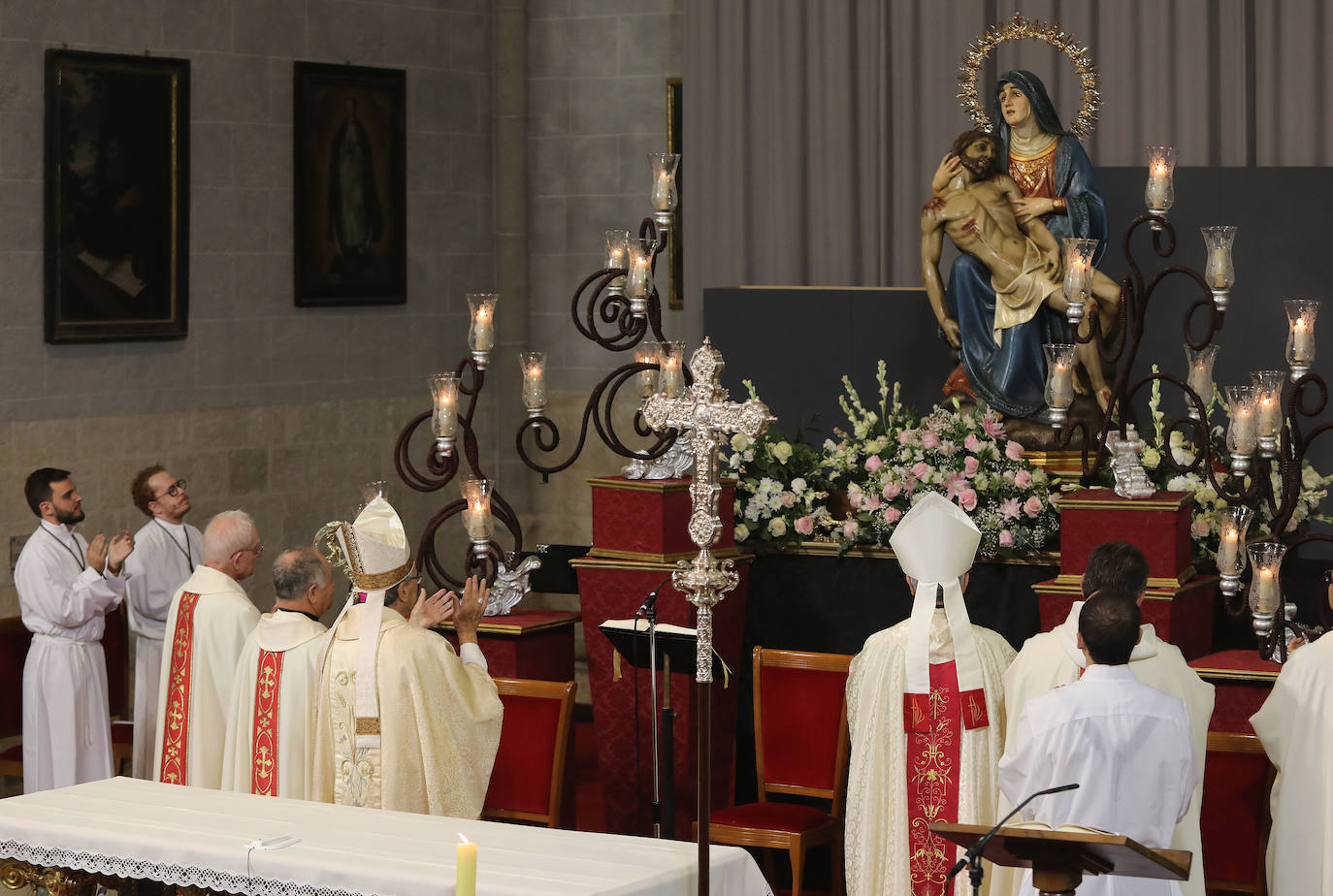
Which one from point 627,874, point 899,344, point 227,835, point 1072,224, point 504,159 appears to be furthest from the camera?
point 504,159

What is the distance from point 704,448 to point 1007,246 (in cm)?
441

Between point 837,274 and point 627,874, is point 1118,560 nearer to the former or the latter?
point 627,874

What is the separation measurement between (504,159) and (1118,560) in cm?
876

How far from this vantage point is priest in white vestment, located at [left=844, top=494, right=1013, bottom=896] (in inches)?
241

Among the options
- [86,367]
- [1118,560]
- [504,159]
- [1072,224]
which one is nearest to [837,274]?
[504,159]

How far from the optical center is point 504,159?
13422mm

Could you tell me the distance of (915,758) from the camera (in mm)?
6352

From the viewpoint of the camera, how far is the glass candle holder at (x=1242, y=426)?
658cm

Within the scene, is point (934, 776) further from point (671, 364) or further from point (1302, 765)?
point (671, 364)

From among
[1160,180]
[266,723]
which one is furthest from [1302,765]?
[266,723]

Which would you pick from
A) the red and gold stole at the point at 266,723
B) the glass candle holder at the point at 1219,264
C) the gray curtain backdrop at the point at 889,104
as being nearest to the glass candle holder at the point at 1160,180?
the glass candle holder at the point at 1219,264

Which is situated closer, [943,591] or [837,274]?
[943,591]

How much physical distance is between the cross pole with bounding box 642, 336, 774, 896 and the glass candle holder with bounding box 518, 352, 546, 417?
214 centimetres

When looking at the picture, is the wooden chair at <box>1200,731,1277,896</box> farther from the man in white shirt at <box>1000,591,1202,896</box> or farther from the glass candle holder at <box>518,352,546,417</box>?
the glass candle holder at <box>518,352,546,417</box>
